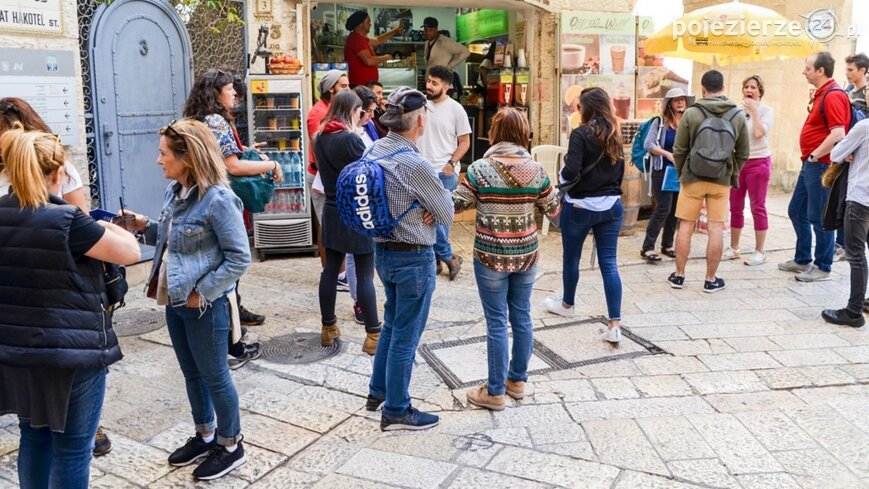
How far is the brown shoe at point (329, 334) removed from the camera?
5.14 metres

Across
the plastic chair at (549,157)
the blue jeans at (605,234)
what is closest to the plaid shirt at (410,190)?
the blue jeans at (605,234)

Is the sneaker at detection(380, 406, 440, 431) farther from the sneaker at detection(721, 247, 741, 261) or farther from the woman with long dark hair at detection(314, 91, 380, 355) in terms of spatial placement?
the sneaker at detection(721, 247, 741, 261)

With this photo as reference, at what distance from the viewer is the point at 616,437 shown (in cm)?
389

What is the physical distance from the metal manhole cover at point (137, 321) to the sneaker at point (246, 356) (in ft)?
3.29

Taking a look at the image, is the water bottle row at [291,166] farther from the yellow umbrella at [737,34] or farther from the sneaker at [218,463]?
the sneaker at [218,463]

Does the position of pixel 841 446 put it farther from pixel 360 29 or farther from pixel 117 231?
pixel 360 29

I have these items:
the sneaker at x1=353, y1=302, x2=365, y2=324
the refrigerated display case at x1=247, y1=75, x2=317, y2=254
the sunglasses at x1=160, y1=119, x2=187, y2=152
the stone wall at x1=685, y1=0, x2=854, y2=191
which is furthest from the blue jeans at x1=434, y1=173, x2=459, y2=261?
the stone wall at x1=685, y1=0, x2=854, y2=191

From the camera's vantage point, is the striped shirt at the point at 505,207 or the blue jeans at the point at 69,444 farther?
the striped shirt at the point at 505,207

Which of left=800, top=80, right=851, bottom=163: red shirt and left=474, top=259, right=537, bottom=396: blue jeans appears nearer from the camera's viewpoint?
left=474, top=259, right=537, bottom=396: blue jeans

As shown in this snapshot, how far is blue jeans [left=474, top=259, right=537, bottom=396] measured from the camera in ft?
13.4

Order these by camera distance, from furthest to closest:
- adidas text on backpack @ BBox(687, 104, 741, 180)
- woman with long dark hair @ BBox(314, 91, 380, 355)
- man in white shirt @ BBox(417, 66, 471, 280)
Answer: man in white shirt @ BBox(417, 66, 471, 280), adidas text on backpack @ BBox(687, 104, 741, 180), woman with long dark hair @ BBox(314, 91, 380, 355)

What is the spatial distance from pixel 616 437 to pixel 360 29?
6568 millimetres

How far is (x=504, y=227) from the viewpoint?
403 cm

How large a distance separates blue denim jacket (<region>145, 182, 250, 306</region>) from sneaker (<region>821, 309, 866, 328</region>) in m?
4.59
